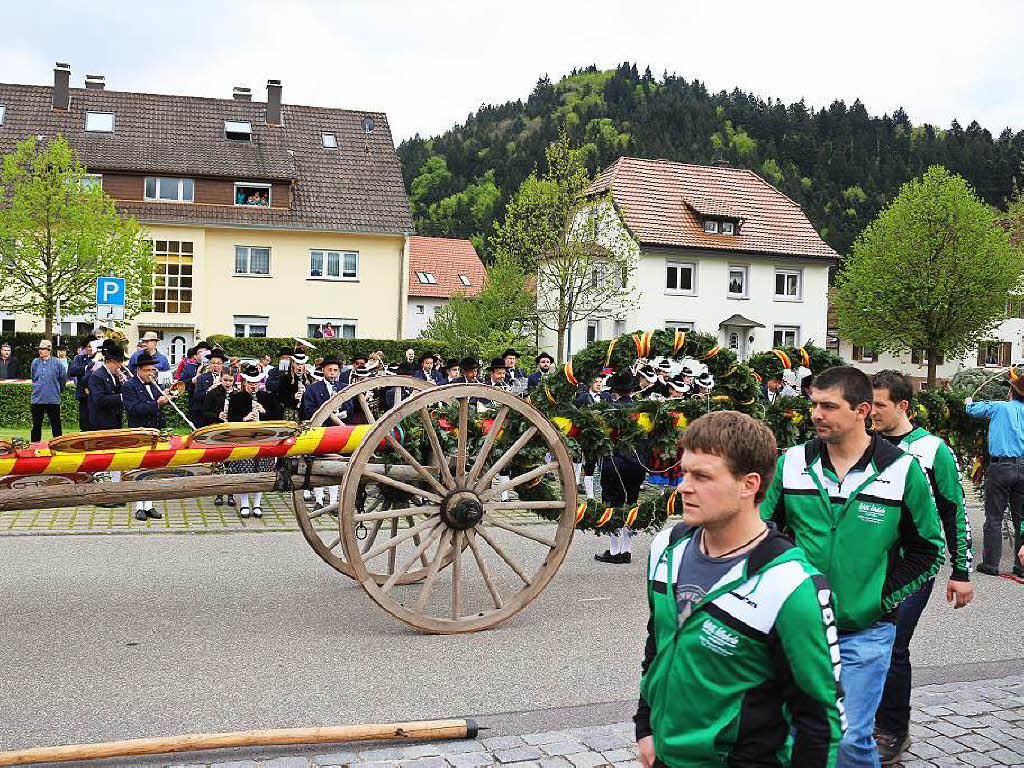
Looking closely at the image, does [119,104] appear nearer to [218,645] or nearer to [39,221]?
[39,221]

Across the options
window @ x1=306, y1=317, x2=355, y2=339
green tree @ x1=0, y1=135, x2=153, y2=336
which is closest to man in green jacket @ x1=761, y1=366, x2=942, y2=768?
green tree @ x1=0, y1=135, x2=153, y2=336

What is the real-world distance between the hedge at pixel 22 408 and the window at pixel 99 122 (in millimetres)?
22238

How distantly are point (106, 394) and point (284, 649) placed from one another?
6915 millimetres

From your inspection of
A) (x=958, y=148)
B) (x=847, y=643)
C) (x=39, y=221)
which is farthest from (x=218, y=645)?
(x=958, y=148)

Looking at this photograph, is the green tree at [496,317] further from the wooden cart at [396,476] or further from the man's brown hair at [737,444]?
the man's brown hair at [737,444]

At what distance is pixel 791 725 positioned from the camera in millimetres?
2621

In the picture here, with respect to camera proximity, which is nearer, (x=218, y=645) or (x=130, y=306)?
(x=218, y=645)

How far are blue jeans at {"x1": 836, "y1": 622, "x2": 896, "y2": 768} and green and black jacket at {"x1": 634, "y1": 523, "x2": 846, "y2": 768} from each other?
116 centimetres

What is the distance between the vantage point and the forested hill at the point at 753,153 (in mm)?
89562

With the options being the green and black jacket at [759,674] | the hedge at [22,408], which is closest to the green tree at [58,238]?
the hedge at [22,408]

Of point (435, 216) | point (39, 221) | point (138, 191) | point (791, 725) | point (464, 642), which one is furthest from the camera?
point (435, 216)

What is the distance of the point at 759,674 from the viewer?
2580mm

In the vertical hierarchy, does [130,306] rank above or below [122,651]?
above

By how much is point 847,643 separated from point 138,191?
3843cm
